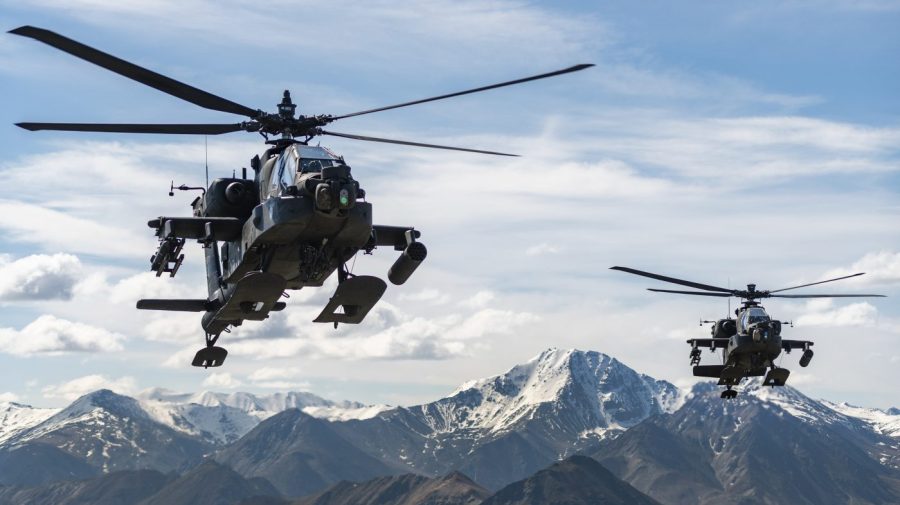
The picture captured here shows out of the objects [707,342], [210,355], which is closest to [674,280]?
[707,342]

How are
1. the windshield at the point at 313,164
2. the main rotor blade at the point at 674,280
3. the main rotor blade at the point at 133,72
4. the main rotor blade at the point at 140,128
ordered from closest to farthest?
the main rotor blade at the point at 133,72 < the main rotor blade at the point at 140,128 < the windshield at the point at 313,164 < the main rotor blade at the point at 674,280

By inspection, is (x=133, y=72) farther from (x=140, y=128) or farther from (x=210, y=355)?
(x=210, y=355)

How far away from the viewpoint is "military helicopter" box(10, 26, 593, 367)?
38500 millimetres

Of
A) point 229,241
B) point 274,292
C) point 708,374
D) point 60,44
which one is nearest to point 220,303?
point 229,241

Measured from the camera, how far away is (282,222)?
128 ft

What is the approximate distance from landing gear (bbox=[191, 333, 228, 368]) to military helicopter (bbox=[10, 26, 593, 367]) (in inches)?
182

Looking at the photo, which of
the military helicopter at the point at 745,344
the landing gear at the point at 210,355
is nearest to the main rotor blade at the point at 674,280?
the military helicopter at the point at 745,344

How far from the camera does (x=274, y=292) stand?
4138cm

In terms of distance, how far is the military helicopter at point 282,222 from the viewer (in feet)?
126

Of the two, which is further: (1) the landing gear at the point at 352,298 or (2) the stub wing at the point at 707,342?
(2) the stub wing at the point at 707,342

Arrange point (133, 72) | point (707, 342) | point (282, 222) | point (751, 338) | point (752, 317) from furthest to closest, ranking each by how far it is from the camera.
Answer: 1. point (707, 342)
2. point (752, 317)
3. point (751, 338)
4. point (282, 222)
5. point (133, 72)

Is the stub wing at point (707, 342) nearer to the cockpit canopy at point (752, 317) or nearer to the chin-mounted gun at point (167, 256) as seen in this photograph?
the cockpit canopy at point (752, 317)

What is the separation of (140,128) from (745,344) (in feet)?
143

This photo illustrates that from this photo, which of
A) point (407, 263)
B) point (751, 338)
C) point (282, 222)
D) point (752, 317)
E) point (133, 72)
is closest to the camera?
point (133, 72)
